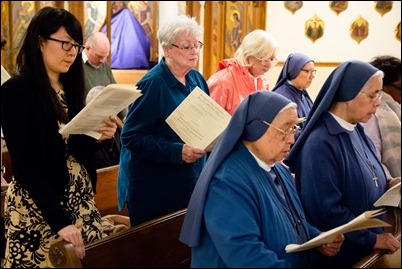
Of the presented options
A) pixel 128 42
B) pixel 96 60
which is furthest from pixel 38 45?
pixel 128 42

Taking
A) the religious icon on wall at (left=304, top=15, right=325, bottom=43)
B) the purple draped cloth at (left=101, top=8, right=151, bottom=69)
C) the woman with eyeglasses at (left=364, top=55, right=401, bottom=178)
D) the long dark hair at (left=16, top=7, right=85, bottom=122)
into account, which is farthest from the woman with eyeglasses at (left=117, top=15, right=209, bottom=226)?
the purple draped cloth at (left=101, top=8, right=151, bottom=69)

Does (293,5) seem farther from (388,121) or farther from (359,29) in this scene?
(388,121)

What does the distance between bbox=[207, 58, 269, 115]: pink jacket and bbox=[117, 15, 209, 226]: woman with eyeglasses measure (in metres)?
0.78

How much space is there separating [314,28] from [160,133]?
22.9 feet

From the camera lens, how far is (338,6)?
30.3 feet

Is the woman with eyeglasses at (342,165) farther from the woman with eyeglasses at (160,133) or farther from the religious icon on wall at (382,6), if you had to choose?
the religious icon on wall at (382,6)

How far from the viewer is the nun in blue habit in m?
1.83

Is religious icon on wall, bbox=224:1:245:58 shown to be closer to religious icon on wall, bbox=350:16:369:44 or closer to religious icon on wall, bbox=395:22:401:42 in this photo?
religious icon on wall, bbox=350:16:369:44

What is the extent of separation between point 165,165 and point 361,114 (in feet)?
3.49

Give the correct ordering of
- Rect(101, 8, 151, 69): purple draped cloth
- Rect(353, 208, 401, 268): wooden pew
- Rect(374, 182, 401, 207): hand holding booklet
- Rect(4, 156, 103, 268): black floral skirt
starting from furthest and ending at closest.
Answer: Rect(101, 8, 151, 69): purple draped cloth < Rect(374, 182, 401, 207): hand holding booklet < Rect(4, 156, 103, 268): black floral skirt < Rect(353, 208, 401, 268): wooden pew

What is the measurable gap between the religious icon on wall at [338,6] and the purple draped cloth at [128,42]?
12.1ft

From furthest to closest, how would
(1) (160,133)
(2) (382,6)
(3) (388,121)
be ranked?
(2) (382,6) < (3) (388,121) < (1) (160,133)

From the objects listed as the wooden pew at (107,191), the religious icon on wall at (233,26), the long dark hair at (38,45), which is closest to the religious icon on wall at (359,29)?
the religious icon on wall at (233,26)

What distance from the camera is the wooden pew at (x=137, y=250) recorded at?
2.12m
